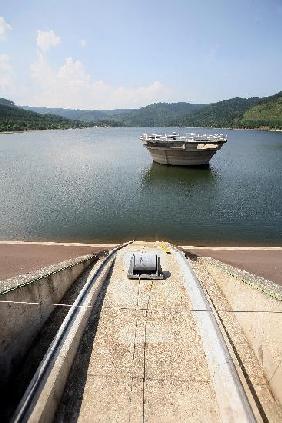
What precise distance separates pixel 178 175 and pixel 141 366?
4616 cm

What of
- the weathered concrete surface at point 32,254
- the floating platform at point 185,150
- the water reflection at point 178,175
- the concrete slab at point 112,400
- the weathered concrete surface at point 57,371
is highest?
the floating platform at point 185,150

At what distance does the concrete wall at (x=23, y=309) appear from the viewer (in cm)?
1241

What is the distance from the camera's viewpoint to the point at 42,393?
1009 cm

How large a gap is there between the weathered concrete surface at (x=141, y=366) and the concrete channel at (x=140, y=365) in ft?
0.10

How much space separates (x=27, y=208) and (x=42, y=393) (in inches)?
1044

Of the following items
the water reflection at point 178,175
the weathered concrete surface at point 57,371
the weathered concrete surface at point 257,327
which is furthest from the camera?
the water reflection at point 178,175

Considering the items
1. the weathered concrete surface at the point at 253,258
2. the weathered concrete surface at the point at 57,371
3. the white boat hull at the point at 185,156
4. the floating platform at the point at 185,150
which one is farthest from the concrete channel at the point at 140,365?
the floating platform at the point at 185,150

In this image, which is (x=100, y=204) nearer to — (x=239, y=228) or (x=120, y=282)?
(x=239, y=228)

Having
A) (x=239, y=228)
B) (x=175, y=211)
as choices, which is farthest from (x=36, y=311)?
(x=175, y=211)

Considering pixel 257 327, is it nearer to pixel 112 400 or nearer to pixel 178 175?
pixel 112 400

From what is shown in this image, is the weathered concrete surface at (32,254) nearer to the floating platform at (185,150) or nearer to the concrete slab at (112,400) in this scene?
the concrete slab at (112,400)

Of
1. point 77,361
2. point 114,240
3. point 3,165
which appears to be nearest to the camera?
point 77,361

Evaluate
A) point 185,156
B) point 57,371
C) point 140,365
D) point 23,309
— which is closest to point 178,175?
point 185,156

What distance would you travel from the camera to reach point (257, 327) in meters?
12.8
